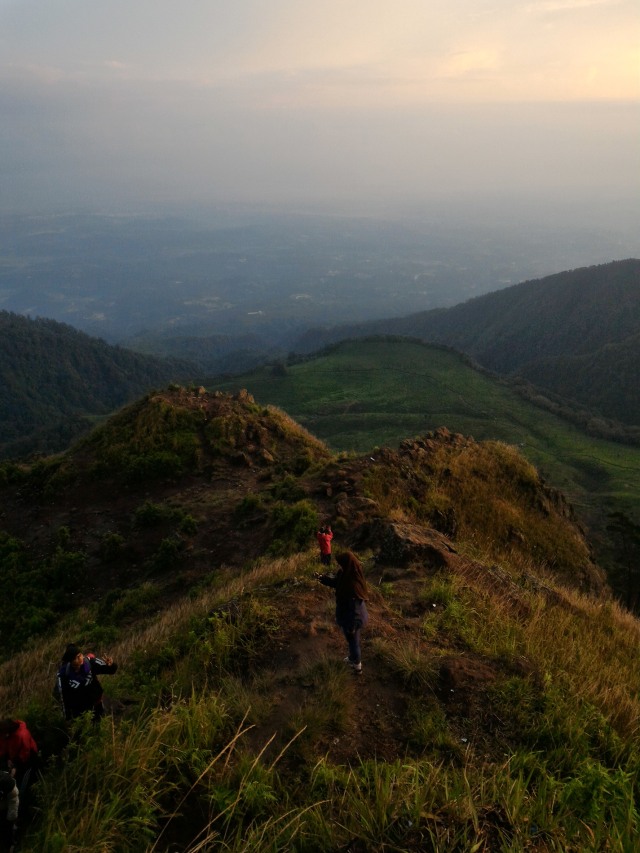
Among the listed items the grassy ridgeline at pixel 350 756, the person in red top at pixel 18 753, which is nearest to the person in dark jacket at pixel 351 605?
the grassy ridgeline at pixel 350 756

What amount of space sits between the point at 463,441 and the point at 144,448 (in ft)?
32.5

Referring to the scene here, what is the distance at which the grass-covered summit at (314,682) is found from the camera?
3.16 m

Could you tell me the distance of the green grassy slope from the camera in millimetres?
47344

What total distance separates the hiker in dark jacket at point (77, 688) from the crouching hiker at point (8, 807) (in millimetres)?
844

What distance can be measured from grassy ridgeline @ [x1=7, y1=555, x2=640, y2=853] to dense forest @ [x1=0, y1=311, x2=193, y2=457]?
4225 inches

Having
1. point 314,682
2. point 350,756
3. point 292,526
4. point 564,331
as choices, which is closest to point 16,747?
point 314,682

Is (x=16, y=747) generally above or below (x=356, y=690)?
above

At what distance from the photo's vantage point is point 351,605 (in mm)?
5234

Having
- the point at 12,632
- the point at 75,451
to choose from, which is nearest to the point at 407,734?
the point at 12,632

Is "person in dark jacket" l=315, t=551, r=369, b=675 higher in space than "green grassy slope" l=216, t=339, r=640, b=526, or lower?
higher

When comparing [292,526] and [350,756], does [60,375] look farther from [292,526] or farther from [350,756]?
[350,756]

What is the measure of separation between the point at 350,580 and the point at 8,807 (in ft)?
10.6

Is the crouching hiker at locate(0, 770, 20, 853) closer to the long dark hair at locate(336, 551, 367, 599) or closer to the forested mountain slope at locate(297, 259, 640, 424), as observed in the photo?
the long dark hair at locate(336, 551, 367, 599)

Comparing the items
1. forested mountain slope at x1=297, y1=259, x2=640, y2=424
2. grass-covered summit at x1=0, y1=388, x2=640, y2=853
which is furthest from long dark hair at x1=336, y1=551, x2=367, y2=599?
forested mountain slope at x1=297, y1=259, x2=640, y2=424
